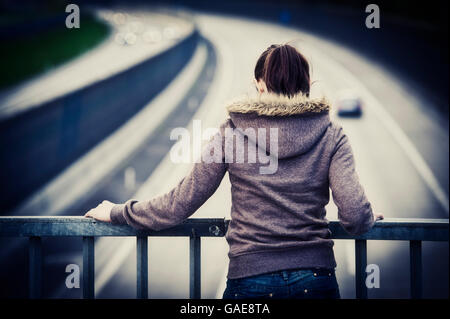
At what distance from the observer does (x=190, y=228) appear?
2.85 meters

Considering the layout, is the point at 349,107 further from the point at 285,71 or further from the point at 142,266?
the point at 285,71

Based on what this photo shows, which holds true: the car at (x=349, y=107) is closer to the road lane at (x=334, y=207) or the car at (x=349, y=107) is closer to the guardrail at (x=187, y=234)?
the road lane at (x=334, y=207)

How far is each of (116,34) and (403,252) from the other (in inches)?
1511

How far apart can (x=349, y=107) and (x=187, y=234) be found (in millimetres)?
21042

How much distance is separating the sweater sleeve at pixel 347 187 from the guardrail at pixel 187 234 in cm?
29

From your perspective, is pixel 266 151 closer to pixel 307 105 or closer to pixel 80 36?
pixel 307 105

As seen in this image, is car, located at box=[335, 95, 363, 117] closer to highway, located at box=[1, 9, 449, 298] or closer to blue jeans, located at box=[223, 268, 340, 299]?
highway, located at box=[1, 9, 449, 298]

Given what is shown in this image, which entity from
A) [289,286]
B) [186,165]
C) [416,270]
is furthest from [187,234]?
[186,165]

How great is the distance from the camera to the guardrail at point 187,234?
2.80 m

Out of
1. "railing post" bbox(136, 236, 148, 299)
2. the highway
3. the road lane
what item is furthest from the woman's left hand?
the highway

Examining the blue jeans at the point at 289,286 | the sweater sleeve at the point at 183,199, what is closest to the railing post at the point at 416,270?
the blue jeans at the point at 289,286

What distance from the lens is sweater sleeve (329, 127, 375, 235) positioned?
2.47m
